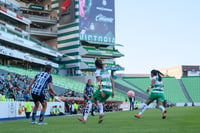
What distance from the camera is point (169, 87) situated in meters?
73.6

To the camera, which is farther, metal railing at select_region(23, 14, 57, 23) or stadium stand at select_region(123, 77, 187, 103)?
metal railing at select_region(23, 14, 57, 23)

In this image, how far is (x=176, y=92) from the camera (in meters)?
71.6

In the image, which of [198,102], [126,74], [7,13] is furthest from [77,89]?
[126,74]

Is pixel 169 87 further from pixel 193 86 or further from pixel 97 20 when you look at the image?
pixel 97 20

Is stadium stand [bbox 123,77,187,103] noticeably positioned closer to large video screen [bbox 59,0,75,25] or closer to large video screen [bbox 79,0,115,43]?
large video screen [bbox 79,0,115,43]

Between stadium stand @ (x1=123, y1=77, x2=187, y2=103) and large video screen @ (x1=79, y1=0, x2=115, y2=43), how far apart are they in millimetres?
10849

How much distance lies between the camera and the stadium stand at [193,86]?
7112cm

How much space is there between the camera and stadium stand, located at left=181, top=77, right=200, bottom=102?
7112 cm

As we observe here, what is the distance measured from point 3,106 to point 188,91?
2301 inches

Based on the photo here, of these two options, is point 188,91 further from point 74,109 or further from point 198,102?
point 74,109

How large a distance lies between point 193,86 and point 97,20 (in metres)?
26.3

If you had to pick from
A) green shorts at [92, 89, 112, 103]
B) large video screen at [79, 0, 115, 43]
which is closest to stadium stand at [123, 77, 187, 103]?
large video screen at [79, 0, 115, 43]

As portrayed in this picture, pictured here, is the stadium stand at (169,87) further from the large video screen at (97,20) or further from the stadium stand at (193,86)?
the large video screen at (97,20)

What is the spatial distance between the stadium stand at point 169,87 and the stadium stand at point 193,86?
7.07ft
